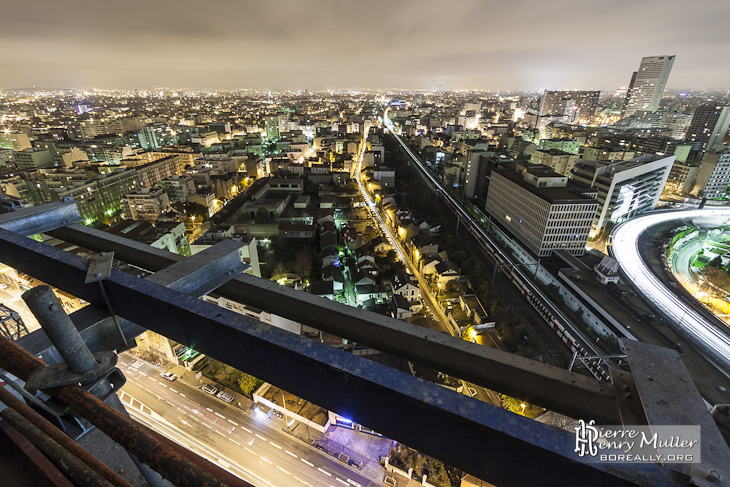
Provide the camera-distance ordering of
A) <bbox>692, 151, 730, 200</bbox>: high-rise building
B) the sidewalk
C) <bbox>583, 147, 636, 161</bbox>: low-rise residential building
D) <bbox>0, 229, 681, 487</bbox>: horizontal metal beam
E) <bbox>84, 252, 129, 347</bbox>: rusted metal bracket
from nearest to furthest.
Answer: <bbox>0, 229, 681, 487</bbox>: horizontal metal beam
<bbox>84, 252, 129, 347</bbox>: rusted metal bracket
the sidewalk
<bbox>692, 151, 730, 200</bbox>: high-rise building
<bbox>583, 147, 636, 161</bbox>: low-rise residential building

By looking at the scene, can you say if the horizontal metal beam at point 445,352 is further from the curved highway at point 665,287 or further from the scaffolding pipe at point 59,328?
the curved highway at point 665,287

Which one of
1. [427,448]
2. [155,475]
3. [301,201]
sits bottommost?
[301,201]

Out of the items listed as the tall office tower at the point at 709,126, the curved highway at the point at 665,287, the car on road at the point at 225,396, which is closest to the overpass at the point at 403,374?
the car on road at the point at 225,396

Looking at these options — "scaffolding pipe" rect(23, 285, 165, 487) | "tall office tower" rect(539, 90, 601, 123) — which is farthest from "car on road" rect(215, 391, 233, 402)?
"tall office tower" rect(539, 90, 601, 123)

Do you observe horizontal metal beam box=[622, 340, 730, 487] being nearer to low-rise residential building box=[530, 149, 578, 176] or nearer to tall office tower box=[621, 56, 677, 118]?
low-rise residential building box=[530, 149, 578, 176]

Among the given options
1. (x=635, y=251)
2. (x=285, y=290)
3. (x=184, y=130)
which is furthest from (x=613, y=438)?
(x=184, y=130)

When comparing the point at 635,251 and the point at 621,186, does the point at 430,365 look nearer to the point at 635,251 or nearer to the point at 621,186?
the point at 635,251
